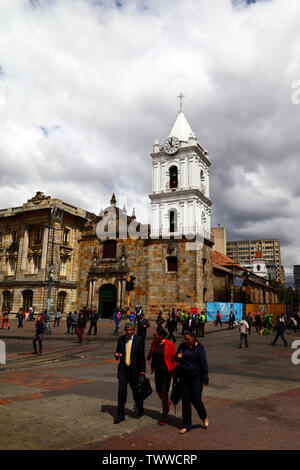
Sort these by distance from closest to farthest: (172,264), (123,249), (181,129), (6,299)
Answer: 1. (172,264)
2. (123,249)
3. (181,129)
4. (6,299)

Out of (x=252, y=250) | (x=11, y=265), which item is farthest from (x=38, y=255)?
(x=252, y=250)

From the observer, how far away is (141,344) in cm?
631

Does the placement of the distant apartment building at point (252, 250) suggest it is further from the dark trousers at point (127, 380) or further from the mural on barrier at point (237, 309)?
the dark trousers at point (127, 380)

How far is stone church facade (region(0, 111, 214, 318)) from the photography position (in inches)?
1355

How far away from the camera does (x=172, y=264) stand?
114 feet

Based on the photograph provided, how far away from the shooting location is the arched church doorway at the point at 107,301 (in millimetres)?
37344

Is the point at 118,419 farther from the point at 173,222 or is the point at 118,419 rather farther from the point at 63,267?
the point at 63,267

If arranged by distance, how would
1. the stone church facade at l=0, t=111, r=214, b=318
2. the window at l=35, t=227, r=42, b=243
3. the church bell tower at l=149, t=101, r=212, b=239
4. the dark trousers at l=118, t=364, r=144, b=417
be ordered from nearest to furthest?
the dark trousers at l=118, t=364, r=144, b=417
the stone church facade at l=0, t=111, r=214, b=318
the church bell tower at l=149, t=101, r=212, b=239
the window at l=35, t=227, r=42, b=243

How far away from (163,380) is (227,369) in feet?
19.6

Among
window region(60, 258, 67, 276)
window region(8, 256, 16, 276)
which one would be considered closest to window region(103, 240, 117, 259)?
window region(60, 258, 67, 276)

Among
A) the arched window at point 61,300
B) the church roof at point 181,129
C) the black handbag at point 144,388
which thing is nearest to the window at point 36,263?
the arched window at point 61,300

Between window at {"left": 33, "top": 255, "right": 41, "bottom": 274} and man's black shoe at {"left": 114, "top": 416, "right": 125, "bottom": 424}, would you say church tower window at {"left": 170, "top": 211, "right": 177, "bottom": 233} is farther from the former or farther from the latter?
man's black shoe at {"left": 114, "top": 416, "right": 125, "bottom": 424}

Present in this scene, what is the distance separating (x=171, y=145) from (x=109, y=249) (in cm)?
1288

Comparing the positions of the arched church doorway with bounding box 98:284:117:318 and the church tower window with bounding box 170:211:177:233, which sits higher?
the church tower window with bounding box 170:211:177:233
